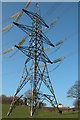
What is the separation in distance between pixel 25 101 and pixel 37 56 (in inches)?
221

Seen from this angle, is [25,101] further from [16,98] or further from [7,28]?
[7,28]

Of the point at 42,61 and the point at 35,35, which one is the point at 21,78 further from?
the point at 35,35

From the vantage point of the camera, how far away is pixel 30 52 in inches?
961

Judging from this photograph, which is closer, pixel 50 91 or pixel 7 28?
pixel 50 91

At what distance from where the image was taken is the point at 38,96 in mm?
23109

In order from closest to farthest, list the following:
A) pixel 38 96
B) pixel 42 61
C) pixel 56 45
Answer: pixel 38 96
pixel 42 61
pixel 56 45

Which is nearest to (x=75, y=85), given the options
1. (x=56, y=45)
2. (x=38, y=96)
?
(x=56, y=45)

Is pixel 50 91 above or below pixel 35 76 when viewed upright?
below

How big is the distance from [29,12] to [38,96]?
10.8 meters

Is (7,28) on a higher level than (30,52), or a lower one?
higher

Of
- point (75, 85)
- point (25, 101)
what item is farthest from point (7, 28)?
point (75, 85)

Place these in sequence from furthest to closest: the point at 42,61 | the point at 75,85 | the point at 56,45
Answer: the point at 75,85 < the point at 56,45 < the point at 42,61

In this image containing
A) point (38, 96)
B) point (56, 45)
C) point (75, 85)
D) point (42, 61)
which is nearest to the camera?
point (38, 96)

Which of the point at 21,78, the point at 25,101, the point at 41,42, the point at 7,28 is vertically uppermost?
the point at 7,28
